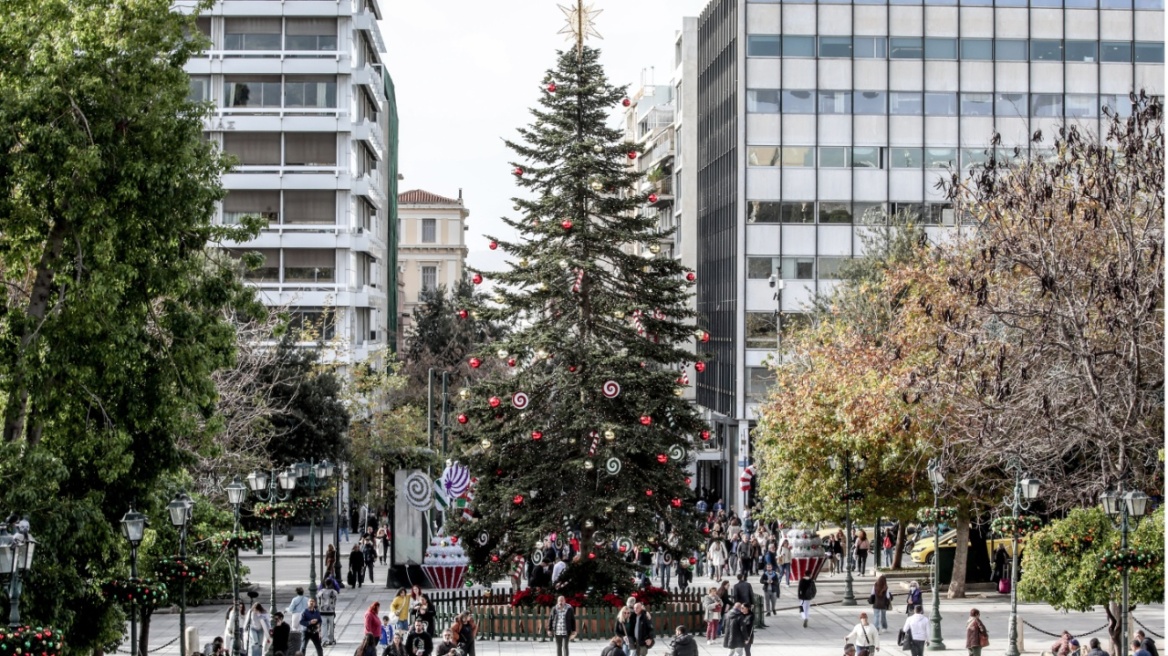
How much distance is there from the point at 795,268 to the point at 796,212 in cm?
240

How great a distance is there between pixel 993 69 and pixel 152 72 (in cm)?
5245

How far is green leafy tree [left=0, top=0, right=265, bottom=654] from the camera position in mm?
20578

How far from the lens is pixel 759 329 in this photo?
7025 centimetres

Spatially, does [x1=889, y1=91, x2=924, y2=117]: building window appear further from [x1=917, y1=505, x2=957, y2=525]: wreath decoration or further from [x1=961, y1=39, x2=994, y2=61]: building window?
[x1=917, y1=505, x2=957, y2=525]: wreath decoration

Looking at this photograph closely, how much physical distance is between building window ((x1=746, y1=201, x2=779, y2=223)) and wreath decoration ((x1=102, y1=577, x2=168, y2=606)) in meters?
49.6

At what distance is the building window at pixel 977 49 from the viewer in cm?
6769

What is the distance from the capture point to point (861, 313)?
5162cm

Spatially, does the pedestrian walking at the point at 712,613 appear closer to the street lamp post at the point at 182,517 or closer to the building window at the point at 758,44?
the street lamp post at the point at 182,517

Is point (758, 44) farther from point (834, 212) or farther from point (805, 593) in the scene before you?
point (805, 593)

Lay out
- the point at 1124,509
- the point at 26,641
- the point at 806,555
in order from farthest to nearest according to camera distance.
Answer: the point at 806,555 → the point at 1124,509 → the point at 26,641

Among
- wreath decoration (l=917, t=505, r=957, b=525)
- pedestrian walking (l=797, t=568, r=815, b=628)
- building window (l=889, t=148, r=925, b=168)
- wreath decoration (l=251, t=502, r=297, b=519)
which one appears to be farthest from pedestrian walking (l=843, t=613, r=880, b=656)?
building window (l=889, t=148, r=925, b=168)

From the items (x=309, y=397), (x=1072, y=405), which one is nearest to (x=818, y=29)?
(x=309, y=397)

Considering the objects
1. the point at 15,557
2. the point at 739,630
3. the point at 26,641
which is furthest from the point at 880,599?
the point at 15,557

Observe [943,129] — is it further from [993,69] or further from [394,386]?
[394,386]
